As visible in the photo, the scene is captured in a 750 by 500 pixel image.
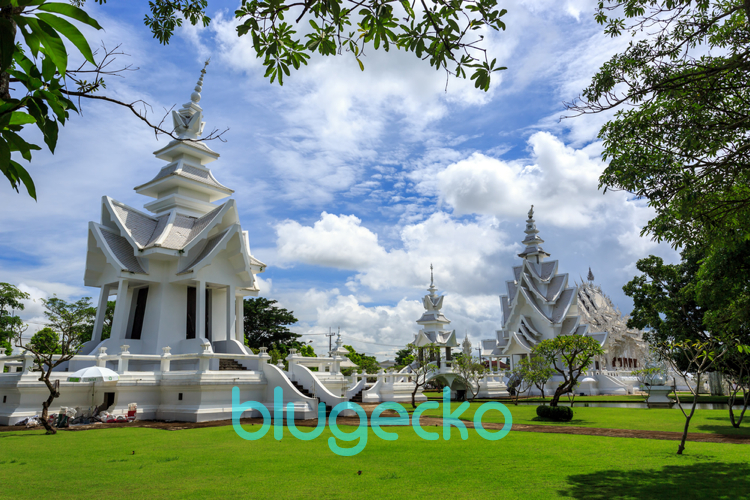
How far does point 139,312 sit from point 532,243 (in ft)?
128

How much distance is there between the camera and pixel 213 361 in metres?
17.4

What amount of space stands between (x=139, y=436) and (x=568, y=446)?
32.9 ft

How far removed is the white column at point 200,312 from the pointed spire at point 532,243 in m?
36.8

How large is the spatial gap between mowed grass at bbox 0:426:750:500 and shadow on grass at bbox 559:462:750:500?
1 centimetres

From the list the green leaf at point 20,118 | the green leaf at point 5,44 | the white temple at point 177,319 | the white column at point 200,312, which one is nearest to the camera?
the green leaf at point 5,44

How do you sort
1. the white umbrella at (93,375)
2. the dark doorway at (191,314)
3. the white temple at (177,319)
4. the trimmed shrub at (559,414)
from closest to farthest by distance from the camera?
1. the white umbrella at (93,375)
2. the white temple at (177,319)
3. the trimmed shrub at (559,414)
4. the dark doorway at (191,314)

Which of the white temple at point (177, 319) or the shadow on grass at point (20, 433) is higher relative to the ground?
the white temple at point (177, 319)

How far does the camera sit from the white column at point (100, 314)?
20.4 metres

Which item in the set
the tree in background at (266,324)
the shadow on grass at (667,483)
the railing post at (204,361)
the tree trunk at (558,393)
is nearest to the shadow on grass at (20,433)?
the railing post at (204,361)

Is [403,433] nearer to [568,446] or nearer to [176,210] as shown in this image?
[568,446]

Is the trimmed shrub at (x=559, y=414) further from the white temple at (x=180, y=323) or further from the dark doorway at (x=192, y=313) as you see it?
the dark doorway at (x=192, y=313)

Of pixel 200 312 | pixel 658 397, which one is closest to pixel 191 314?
pixel 200 312

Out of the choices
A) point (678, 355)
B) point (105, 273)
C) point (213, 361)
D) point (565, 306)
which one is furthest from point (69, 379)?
point (565, 306)

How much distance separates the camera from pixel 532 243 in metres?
50.2
